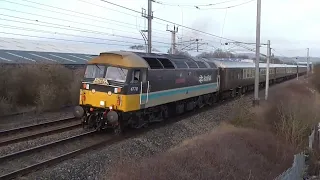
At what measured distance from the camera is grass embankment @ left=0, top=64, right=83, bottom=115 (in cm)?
1916

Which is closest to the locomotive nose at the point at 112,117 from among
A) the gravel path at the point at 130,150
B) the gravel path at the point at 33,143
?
the gravel path at the point at 130,150

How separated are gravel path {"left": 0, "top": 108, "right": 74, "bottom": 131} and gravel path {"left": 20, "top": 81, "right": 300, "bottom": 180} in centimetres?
581

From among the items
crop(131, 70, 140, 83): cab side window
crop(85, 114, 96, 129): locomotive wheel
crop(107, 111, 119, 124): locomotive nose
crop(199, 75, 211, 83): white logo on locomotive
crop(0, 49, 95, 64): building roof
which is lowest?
crop(85, 114, 96, 129): locomotive wheel

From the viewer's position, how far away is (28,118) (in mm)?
17578

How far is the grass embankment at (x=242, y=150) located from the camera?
9.22 meters

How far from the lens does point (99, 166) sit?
32.9ft

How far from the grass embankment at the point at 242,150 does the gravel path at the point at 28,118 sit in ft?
25.2

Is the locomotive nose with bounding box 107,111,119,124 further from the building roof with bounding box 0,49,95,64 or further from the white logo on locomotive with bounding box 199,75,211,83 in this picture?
the building roof with bounding box 0,49,95,64

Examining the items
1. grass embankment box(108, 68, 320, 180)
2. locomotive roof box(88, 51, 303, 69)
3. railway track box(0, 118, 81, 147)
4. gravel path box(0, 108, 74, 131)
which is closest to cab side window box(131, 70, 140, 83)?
locomotive roof box(88, 51, 303, 69)

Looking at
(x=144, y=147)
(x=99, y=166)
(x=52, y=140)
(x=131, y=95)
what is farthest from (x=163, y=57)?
(x=99, y=166)

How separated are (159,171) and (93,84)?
19.2 ft

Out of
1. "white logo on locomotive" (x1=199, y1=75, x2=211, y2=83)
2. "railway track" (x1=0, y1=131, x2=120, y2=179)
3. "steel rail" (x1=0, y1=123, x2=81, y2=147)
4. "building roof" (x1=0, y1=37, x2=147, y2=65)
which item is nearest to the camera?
"railway track" (x1=0, y1=131, x2=120, y2=179)

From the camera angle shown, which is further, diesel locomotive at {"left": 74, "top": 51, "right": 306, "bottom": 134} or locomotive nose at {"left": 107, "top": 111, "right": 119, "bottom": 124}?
diesel locomotive at {"left": 74, "top": 51, "right": 306, "bottom": 134}

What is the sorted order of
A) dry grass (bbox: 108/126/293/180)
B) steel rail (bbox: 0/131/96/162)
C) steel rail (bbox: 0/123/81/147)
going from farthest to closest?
steel rail (bbox: 0/123/81/147), steel rail (bbox: 0/131/96/162), dry grass (bbox: 108/126/293/180)
